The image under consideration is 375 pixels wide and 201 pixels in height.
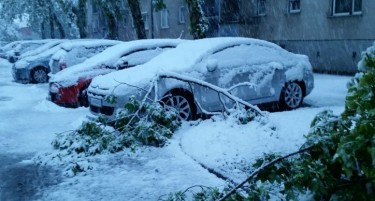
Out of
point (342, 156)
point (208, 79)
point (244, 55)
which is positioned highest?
point (244, 55)

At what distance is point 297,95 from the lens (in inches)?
369

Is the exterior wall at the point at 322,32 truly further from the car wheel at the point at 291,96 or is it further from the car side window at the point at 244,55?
the car side window at the point at 244,55

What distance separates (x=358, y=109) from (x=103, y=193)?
309cm

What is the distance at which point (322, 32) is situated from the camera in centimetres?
1828

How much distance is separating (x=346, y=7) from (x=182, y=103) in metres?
12.3

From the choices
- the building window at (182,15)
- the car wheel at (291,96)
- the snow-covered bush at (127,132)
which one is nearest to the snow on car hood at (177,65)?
the car wheel at (291,96)

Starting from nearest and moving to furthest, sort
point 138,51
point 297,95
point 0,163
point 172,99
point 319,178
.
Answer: point 319,178 → point 0,163 → point 172,99 → point 297,95 → point 138,51

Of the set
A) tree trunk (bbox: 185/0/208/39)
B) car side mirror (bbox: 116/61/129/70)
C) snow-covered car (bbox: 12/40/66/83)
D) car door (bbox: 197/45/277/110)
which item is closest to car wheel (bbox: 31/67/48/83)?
snow-covered car (bbox: 12/40/66/83)

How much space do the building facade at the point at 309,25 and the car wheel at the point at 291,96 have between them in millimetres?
7880

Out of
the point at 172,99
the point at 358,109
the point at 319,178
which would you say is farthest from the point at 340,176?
the point at 172,99

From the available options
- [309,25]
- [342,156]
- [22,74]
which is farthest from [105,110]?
[309,25]

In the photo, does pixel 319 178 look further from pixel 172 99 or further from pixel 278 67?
pixel 278 67

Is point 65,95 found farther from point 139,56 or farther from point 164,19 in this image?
point 164,19

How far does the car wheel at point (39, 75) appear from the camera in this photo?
55.8 ft
